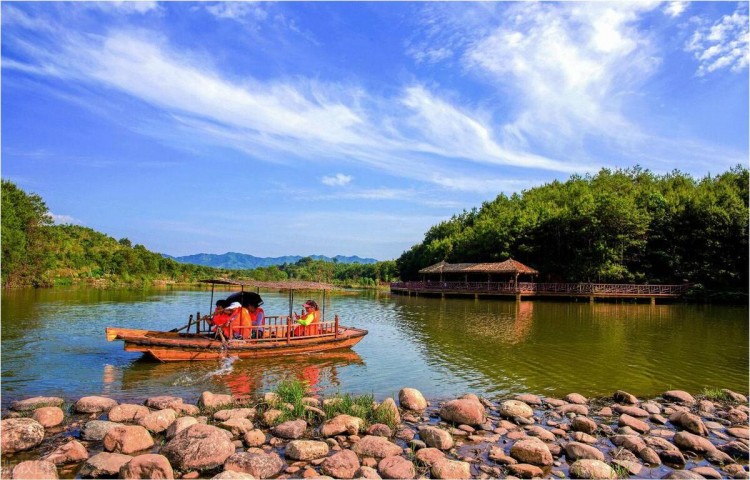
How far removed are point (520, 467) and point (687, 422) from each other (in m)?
4.20

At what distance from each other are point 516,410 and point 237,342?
8.63 m

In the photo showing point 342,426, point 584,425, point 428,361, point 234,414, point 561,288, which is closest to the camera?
point 342,426

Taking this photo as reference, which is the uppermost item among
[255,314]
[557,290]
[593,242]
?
[593,242]

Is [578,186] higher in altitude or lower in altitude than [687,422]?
higher

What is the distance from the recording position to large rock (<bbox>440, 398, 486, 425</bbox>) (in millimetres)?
8766

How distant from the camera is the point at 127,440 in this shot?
23.6 ft

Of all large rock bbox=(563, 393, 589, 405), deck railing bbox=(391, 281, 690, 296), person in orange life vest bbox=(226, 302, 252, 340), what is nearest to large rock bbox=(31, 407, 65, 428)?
person in orange life vest bbox=(226, 302, 252, 340)

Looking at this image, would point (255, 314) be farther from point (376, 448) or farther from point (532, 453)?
point (532, 453)

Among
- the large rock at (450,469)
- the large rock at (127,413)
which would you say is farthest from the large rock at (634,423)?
the large rock at (127,413)

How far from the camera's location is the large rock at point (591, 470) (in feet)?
21.5

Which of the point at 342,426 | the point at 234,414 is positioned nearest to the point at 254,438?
the point at 234,414

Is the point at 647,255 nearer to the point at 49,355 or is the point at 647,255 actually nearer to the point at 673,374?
the point at 673,374

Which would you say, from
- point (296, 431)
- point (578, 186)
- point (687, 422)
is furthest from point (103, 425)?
point (578, 186)

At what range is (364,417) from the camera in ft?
28.3
